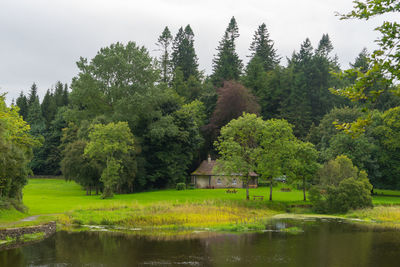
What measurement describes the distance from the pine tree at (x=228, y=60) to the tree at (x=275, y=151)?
136ft

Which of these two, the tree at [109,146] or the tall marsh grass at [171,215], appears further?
the tree at [109,146]

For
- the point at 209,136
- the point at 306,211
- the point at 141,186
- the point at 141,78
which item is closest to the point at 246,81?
the point at 209,136

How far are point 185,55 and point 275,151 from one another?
57.1 metres

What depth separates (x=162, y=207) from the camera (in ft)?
124

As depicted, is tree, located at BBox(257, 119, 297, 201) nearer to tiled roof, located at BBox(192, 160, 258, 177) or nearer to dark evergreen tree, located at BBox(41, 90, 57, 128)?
tiled roof, located at BBox(192, 160, 258, 177)

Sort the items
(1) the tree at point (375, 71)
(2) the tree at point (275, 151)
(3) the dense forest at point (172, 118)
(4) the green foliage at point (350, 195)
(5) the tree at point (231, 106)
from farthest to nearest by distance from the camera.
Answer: (5) the tree at point (231, 106) → (3) the dense forest at point (172, 118) → (2) the tree at point (275, 151) → (4) the green foliage at point (350, 195) → (1) the tree at point (375, 71)

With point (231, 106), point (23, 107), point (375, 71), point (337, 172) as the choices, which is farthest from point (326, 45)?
point (375, 71)

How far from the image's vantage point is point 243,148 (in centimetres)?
4803

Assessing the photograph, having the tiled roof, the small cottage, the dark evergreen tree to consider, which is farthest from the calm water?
the dark evergreen tree

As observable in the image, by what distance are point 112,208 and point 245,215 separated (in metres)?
13.6

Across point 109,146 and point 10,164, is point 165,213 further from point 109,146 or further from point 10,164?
point 109,146

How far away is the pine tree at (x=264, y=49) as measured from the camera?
99.9m

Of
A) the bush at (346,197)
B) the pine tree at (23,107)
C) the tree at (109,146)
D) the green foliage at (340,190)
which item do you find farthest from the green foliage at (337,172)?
the pine tree at (23,107)

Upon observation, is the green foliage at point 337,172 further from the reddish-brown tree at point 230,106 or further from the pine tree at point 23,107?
the pine tree at point 23,107
